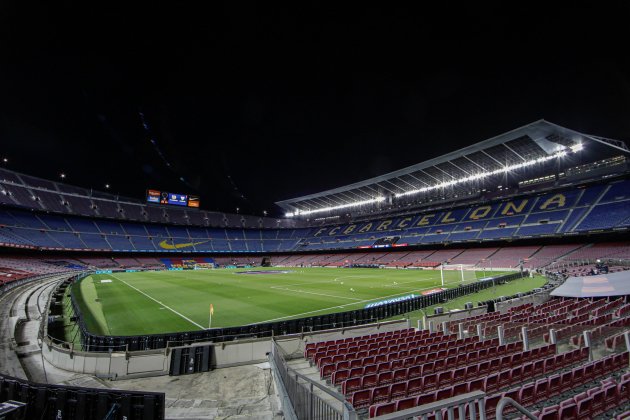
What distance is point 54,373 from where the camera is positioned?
10.5 m

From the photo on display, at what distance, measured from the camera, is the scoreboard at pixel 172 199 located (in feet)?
259

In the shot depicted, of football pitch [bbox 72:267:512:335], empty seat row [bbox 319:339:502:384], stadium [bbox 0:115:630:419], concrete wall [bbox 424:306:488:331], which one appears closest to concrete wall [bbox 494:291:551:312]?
stadium [bbox 0:115:630:419]

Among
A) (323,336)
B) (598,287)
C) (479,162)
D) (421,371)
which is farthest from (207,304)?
(479,162)

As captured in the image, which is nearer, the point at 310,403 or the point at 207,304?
the point at 310,403

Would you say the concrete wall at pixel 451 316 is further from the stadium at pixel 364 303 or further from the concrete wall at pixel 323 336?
the concrete wall at pixel 323 336

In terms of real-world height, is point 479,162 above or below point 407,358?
above

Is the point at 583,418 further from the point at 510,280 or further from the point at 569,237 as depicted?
the point at 569,237

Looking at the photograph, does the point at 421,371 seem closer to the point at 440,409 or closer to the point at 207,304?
the point at 440,409

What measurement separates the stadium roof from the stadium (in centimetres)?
42

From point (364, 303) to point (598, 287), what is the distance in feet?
44.1

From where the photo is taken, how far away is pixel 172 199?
8250cm

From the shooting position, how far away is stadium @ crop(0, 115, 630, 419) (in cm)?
623

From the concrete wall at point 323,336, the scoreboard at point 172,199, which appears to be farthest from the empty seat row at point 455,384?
the scoreboard at point 172,199

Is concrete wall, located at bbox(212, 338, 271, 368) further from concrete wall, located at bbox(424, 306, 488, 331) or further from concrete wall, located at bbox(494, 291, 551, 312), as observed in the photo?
concrete wall, located at bbox(494, 291, 551, 312)
